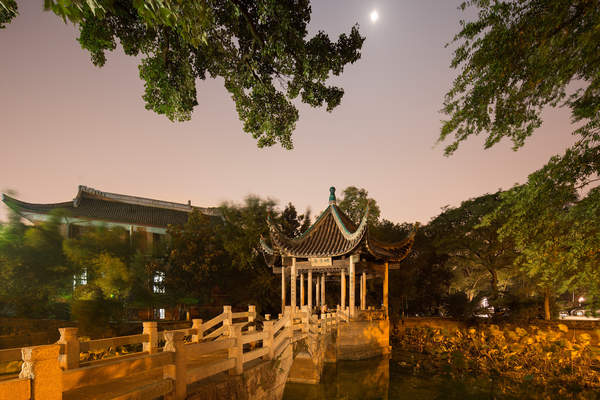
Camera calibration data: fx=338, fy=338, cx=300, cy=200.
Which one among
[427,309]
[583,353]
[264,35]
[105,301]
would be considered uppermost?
[264,35]

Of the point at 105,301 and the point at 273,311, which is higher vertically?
the point at 105,301

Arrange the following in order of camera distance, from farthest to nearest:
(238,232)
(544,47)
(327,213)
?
(238,232), (327,213), (544,47)

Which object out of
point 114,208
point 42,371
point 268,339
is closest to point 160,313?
point 114,208

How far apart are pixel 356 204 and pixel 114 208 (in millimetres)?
18907

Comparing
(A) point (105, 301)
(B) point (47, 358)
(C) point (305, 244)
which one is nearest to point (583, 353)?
(C) point (305, 244)

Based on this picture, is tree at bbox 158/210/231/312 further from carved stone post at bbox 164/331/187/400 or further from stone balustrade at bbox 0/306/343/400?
carved stone post at bbox 164/331/187/400

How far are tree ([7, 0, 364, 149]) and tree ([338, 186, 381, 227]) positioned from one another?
19.0 m

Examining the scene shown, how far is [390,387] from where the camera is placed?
11367 millimetres

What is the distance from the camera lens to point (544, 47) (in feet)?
18.1

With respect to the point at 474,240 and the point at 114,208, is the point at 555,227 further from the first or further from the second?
the point at 114,208

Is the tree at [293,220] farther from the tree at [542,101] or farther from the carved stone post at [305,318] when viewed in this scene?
the tree at [542,101]

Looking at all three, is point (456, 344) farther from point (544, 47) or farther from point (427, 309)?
point (544, 47)

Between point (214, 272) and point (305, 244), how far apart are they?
697 cm

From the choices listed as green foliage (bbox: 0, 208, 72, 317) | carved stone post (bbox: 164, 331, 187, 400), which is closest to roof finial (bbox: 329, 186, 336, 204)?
green foliage (bbox: 0, 208, 72, 317)
